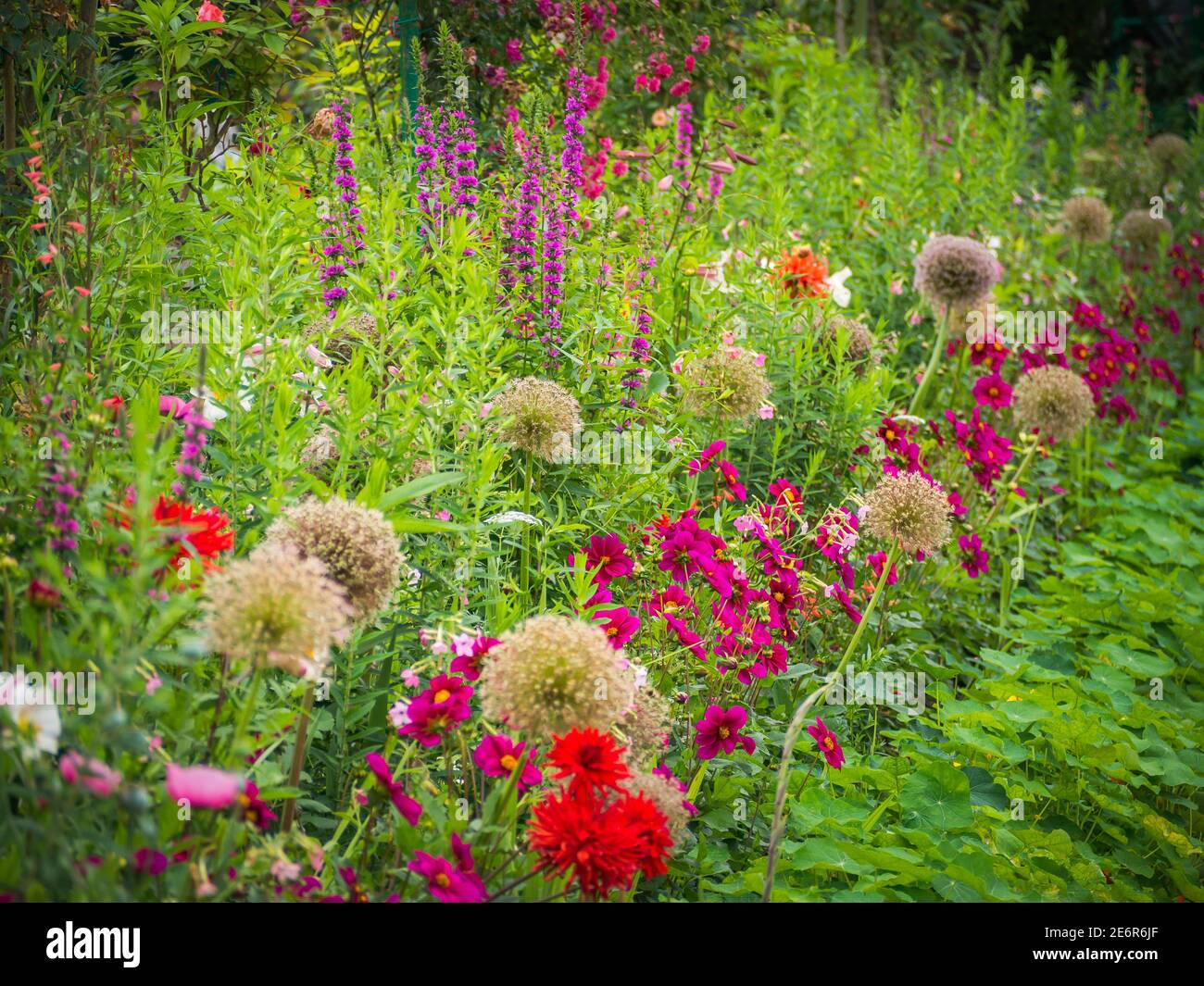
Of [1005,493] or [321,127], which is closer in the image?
[321,127]

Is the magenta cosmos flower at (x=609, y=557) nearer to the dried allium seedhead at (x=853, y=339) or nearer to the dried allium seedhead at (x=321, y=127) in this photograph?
the dried allium seedhead at (x=853, y=339)

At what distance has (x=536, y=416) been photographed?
2.48m

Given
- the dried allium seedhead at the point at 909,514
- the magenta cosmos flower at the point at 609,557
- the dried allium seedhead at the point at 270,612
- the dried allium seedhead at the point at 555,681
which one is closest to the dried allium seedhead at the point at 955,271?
the dried allium seedhead at the point at 909,514

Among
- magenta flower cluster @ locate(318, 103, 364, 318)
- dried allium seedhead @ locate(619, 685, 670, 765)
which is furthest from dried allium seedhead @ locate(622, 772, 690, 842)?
magenta flower cluster @ locate(318, 103, 364, 318)

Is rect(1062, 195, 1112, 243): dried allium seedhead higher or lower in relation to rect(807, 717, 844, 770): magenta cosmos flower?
higher

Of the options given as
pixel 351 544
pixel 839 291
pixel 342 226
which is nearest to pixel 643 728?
pixel 351 544

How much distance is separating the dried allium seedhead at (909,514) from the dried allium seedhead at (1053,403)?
5.45 feet

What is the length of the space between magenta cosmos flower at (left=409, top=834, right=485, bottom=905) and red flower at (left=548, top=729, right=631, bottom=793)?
20 cm

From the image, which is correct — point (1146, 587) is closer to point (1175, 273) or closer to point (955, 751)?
point (955, 751)

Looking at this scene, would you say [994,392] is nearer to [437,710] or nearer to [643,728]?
[643,728]

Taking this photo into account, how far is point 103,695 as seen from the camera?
1.44 m

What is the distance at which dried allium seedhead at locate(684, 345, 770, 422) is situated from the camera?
128 inches

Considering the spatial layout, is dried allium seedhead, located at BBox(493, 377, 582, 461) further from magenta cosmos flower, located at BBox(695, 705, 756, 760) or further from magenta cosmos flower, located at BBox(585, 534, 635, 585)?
magenta cosmos flower, located at BBox(695, 705, 756, 760)

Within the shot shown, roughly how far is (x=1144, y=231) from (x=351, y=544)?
6886 mm
